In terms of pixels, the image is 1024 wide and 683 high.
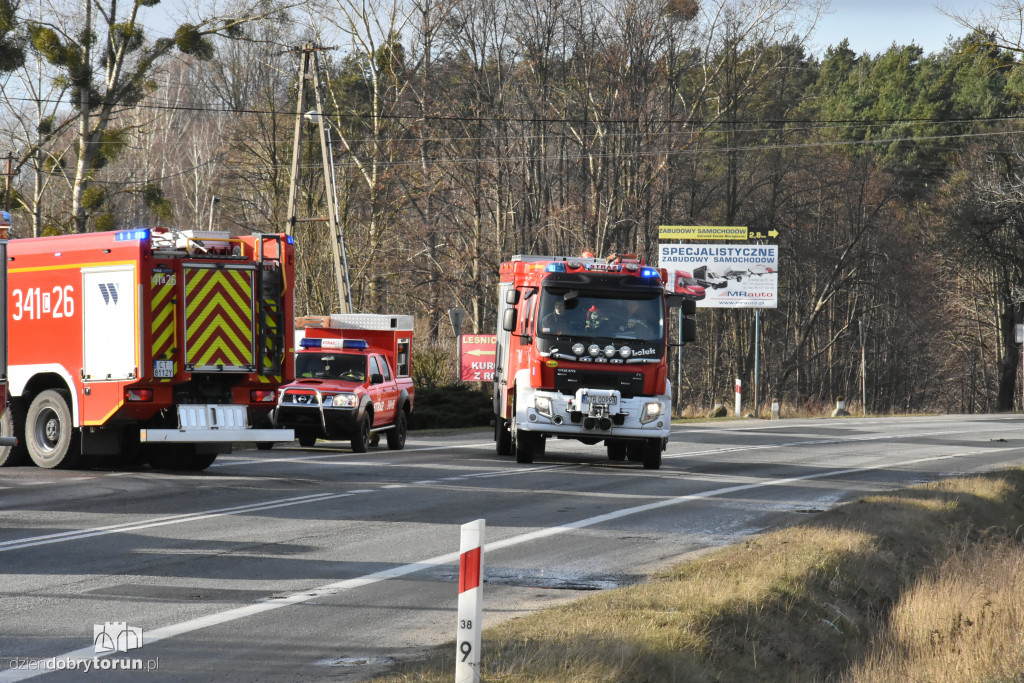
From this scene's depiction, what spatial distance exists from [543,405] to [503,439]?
271 cm

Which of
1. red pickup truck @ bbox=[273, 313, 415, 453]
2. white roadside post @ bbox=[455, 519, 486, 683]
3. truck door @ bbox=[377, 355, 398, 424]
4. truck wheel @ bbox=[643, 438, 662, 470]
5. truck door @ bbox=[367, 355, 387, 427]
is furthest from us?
truck door @ bbox=[377, 355, 398, 424]

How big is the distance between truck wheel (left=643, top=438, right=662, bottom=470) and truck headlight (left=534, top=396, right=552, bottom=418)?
1.78m

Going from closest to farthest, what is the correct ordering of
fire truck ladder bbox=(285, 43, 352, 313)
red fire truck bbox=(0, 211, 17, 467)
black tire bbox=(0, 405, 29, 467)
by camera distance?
red fire truck bbox=(0, 211, 17, 467)
black tire bbox=(0, 405, 29, 467)
fire truck ladder bbox=(285, 43, 352, 313)

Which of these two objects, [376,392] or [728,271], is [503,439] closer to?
[376,392]

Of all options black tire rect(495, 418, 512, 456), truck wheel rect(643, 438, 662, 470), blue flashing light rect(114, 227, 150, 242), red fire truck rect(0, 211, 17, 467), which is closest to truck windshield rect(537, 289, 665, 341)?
truck wheel rect(643, 438, 662, 470)

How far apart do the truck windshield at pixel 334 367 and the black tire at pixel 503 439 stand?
2634 mm

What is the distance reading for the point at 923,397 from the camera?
6888 centimetres

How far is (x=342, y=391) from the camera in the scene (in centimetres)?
2102

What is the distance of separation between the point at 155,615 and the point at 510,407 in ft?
41.7

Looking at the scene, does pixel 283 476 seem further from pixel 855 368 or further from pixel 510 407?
pixel 855 368

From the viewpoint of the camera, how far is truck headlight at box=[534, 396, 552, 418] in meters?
18.6

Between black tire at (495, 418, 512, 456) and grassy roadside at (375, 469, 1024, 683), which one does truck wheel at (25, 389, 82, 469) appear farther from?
grassy roadside at (375, 469, 1024, 683)

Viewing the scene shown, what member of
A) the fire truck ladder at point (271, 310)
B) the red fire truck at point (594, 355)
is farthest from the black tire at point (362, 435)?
the fire truck ladder at point (271, 310)

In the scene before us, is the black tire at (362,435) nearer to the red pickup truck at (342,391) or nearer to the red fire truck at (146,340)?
the red pickup truck at (342,391)
